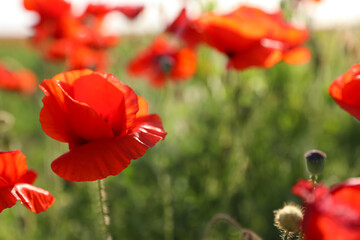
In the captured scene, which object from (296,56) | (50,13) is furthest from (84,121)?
(50,13)

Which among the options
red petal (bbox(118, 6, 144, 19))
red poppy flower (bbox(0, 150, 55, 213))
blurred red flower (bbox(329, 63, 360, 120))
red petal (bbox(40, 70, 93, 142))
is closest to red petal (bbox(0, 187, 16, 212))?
red poppy flower (bbox(0, 150, 55, 213))

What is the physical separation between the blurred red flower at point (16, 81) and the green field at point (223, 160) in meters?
0.40

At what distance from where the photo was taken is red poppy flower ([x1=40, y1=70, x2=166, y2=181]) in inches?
33.6

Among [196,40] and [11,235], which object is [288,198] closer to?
[196,40]

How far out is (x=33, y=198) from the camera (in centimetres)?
88

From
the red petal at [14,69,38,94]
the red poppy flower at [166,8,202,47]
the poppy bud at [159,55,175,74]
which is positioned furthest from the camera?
the red petal at [14,69,38,94]

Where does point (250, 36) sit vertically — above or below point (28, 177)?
above

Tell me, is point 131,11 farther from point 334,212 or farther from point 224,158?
point 334,212

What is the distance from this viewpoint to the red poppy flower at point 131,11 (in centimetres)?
227

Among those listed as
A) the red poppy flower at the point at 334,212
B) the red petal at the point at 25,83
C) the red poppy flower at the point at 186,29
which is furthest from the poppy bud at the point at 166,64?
the red poppy flower at the point at 334,212

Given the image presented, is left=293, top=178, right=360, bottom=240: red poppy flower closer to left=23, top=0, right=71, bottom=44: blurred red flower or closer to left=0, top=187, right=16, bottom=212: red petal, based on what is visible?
left=0, top=187, right=16, bottom=212: red petal

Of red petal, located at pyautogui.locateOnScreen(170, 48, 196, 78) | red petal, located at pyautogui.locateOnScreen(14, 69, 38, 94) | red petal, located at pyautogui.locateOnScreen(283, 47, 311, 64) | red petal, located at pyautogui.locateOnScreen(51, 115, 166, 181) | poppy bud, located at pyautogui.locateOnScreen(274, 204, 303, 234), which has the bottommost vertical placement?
poppy bud, located at pyautogui.locateOnScreen(274, 204, 303, 234)

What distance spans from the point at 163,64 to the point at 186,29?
7.3 inches

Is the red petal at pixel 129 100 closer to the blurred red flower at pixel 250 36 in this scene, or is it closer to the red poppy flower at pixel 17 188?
the red poppy flower at pixel 17 188
